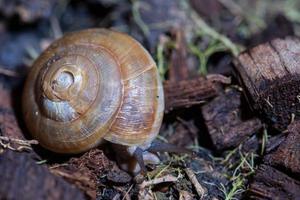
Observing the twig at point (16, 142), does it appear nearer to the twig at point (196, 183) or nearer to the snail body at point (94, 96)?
the snail body at point (94, 96)

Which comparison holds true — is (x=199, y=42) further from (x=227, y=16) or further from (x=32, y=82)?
(x=32, y=82)

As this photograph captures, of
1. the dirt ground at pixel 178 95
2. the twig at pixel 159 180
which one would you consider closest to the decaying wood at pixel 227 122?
the dirt ground at pixel 178 95

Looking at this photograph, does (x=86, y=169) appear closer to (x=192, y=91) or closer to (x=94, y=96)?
(x=94, y=96)

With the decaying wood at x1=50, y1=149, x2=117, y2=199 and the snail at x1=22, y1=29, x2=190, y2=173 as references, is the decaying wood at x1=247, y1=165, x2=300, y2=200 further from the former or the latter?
the decaying wood at x1=50, y1=149, x2=117, y2=199

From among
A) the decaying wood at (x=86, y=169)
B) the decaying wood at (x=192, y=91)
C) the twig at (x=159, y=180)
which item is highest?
the decaying wood at (x=192, y=91)

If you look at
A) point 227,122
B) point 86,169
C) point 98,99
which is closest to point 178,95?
point 227,122

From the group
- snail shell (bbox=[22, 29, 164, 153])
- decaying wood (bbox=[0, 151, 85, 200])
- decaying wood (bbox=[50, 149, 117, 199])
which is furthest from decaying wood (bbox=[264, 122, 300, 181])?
decaying wood (bbox=[0, 151, 85, 200])

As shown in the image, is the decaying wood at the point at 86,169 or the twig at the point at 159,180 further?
the twig at the point at 159,180
